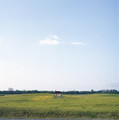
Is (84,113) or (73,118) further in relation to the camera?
(84,113)

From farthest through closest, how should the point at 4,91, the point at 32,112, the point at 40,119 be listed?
the point at 4,91
the point at 32,112
the point at 40,119

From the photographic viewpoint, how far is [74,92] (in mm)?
106500

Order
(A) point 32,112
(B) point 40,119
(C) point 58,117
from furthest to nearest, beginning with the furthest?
(A) point 32,112 < (C) point 58,117 < (B) point 40,119

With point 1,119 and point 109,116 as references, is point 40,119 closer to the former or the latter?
point 1,119

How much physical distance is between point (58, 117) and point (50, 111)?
1.50m

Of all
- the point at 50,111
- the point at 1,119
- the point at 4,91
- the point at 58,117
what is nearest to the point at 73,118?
the point at 58,117

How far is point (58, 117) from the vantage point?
1745cm

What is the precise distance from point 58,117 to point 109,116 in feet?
17.9

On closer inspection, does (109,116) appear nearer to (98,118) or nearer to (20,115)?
(98,118)

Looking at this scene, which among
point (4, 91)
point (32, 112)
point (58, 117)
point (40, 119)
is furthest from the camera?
point (4, 91)

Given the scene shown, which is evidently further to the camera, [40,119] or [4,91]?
[4,91]

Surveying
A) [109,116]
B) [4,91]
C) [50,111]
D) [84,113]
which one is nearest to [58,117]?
[50,111]

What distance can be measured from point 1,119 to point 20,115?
230 cm

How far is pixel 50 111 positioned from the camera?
61.1 ft
